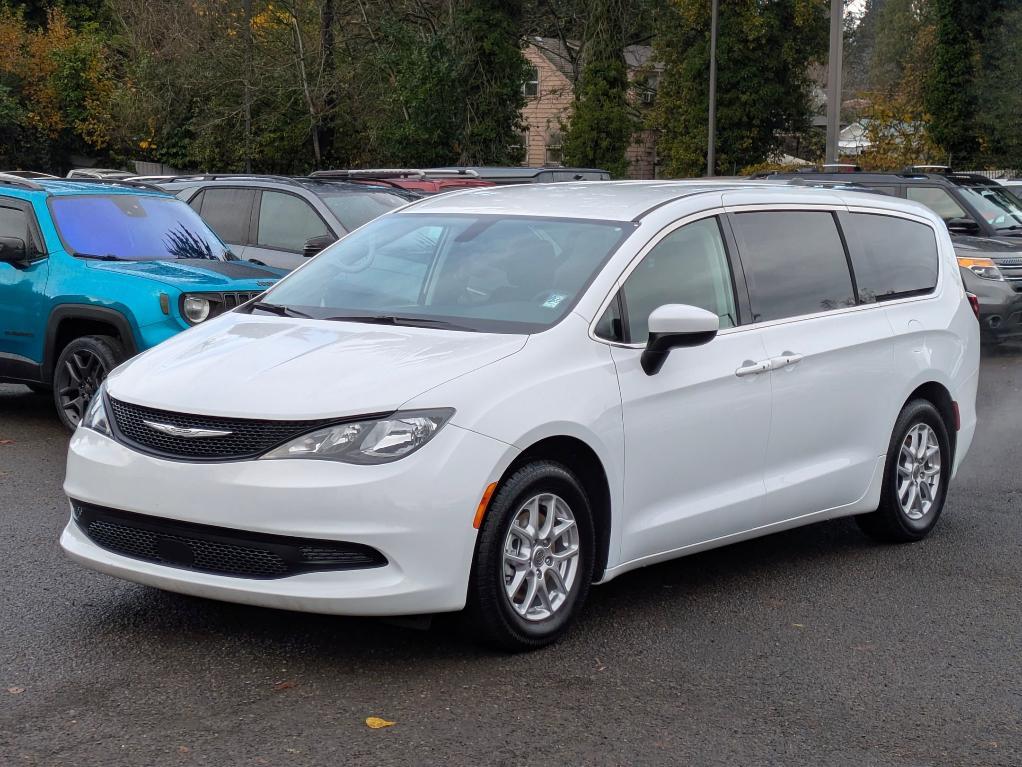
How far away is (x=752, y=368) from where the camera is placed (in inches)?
242

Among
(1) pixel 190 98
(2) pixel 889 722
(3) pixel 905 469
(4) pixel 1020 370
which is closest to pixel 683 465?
(2) pixel 889 722

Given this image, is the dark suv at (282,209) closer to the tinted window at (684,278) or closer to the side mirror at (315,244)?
the side mirror at (315,244)

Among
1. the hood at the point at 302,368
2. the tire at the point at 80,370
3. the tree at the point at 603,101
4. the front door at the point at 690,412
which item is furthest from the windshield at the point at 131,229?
the tree at the point at 603,101

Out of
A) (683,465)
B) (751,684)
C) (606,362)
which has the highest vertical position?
(606,362)

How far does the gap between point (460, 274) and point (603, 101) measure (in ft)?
126

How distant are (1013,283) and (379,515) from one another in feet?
41.9

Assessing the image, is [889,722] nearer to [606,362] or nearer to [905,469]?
[606,362]

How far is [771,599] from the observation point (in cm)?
628

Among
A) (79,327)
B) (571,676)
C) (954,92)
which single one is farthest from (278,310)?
(954,92)

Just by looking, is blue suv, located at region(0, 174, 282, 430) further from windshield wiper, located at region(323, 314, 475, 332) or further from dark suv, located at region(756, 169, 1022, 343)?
dark suv, located at region(756, 169, 1022, 343)

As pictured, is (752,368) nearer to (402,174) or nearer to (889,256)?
(889,256)

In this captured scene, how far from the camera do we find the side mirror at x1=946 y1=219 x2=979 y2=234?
1630 cm

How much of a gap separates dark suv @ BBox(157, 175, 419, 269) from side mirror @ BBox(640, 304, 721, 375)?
23.4 feet

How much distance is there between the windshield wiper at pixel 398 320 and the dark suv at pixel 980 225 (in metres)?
10.8
